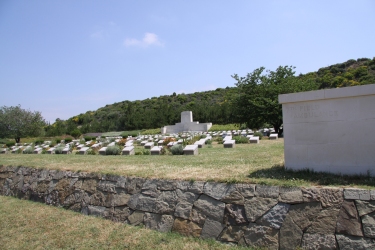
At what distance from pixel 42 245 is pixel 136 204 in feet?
5.42

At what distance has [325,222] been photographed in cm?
336

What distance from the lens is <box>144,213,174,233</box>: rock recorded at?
14.9 feet

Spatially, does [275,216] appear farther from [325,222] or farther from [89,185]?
[89,185]

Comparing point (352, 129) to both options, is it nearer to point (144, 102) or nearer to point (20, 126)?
point (20, 126)

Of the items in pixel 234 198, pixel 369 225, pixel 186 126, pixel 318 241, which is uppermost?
pixel 186 126

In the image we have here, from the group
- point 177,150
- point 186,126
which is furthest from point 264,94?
point 186,126

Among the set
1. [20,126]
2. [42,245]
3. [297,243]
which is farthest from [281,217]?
[20,126]

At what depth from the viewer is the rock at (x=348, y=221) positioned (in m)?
3.17

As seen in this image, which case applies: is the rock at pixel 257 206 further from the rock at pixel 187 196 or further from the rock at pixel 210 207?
the rock at pixel 187 196

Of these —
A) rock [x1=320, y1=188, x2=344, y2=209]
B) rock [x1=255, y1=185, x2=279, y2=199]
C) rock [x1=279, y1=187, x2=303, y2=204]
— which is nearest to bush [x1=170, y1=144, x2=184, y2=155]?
rock [x1=255, y1=185, x2=279, y2=199]

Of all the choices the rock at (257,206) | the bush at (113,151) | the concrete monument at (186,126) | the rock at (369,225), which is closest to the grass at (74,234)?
the rock at (257,206)

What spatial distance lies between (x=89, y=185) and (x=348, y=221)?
4.92 meters

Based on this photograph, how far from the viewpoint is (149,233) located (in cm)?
451

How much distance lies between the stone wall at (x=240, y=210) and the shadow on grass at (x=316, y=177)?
0.43 meters
